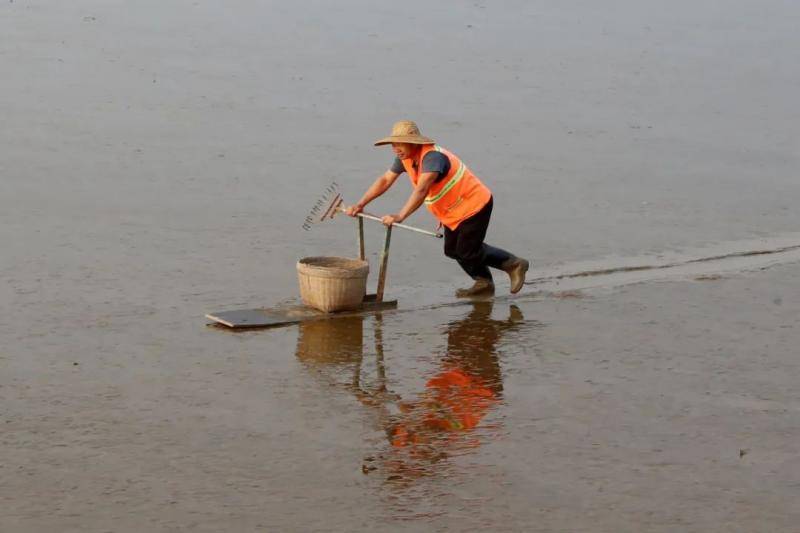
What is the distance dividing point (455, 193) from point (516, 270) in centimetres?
74

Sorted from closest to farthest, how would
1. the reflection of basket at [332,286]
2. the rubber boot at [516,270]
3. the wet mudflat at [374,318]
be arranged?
the wet mudflat at [374,318] < the reflection of basket at [332,286] < the rubber boot at [516,270]

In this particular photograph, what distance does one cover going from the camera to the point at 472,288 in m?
10.6

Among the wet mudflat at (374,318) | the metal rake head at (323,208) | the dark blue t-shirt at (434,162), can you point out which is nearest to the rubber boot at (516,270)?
the wet mudflat at (374,318)

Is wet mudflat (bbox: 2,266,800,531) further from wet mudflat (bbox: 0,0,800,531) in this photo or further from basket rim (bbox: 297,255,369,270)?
basket rim (bbox: 297,255,369,270)

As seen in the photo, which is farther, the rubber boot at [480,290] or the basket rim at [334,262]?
the rubber boot at [480,290]

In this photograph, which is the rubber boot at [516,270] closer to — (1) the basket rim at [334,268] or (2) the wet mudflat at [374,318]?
(2) the wet mudflat at [374,318]

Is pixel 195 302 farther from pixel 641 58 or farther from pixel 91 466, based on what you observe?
pixel 641 58

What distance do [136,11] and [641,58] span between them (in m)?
8.09

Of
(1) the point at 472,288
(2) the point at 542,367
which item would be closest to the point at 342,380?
(2) the point at 542,367

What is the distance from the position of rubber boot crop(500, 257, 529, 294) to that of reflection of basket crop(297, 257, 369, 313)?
123cm

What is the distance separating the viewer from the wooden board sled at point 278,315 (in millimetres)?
9258

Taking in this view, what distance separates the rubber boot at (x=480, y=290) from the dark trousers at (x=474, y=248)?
3 centimetres

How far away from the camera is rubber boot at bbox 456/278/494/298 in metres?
10.5

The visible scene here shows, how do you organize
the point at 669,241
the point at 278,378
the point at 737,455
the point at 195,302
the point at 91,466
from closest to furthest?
the point at 91,466, the point at 737,455, the point at 278,378, the point at 195,302, the point at 669,241
